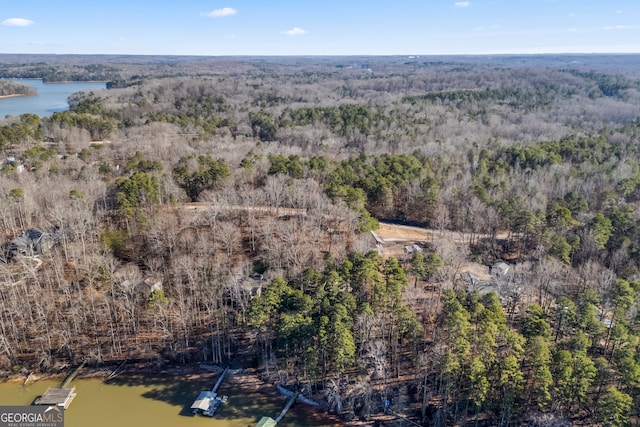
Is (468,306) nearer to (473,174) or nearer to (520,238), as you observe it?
(520,238)

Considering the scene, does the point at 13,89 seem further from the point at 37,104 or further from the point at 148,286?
the point at 148,286

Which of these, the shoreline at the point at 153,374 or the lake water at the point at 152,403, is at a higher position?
the shoreline at the point at 153,374

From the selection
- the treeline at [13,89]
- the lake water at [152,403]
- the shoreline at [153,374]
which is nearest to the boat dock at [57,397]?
the lake water at [152,403]

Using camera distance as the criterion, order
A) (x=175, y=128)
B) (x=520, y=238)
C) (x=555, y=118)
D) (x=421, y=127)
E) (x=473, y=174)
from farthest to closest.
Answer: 1. (x=555, y=118)
2. (x=421, y=127)
3. (x=175, y=128)
4. (x=473, y=174)
5. (x=520, y=238)

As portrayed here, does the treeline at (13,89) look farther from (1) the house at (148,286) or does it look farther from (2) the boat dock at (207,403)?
(2) the boat dock at (207,403)

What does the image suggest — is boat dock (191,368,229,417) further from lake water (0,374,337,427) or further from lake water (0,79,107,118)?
lake water (0,79,107,118)

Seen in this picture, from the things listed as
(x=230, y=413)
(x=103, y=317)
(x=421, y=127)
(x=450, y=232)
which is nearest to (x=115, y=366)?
(x=103, y=317)

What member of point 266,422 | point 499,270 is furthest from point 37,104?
point 499,270
